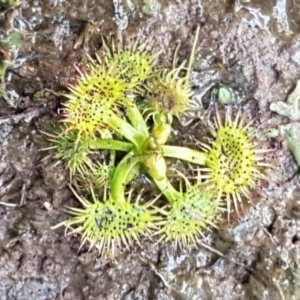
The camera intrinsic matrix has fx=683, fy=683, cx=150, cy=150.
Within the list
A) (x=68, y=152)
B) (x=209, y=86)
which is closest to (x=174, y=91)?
(x=209, y=86)

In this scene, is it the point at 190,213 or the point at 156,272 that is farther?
the point at 156,272

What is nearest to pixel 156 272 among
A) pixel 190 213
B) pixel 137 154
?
pixel 190 213

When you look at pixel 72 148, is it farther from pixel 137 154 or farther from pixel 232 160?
pixel 232 160

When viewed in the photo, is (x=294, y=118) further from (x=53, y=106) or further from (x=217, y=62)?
(x=53, y=106)

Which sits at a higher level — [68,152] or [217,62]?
[217,62]

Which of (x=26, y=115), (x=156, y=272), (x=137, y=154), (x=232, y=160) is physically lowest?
(x=156, y=272)

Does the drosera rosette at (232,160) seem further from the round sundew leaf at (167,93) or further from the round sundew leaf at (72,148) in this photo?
the round sundew leaf at (72,148)

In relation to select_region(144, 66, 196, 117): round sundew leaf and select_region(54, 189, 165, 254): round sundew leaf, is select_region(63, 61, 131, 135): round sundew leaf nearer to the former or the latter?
select_region(144, 66, 196, 117): round sundew leaf
